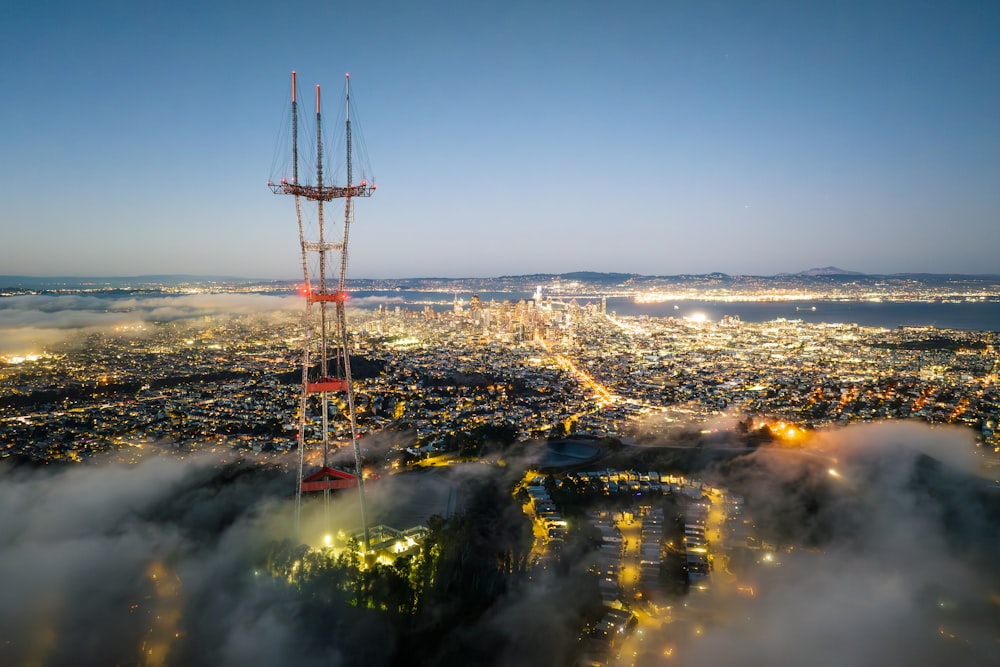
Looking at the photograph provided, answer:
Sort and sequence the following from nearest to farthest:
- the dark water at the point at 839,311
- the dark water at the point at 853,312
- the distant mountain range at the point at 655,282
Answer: the dark water at the point at 853,312 < the dark water at the point at 839,311 < the distant mountain range at the point at 655,282

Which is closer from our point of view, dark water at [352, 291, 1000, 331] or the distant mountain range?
dark water at [352, 291, 1000, 331]

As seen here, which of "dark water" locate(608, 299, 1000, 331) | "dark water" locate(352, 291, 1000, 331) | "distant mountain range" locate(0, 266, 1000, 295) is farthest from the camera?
"distant mountain range" locate(0, 266, 1000, 295)

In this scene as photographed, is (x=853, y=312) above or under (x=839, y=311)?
under

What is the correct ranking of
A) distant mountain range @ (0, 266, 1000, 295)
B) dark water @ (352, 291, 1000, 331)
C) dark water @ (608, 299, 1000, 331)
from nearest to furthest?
1. dark water @ (608, 299, 1000, 331)
2. dark water @ (352, 291, 1000, 331)
3. distant mountain range @ (0, 266, 1000, 295)

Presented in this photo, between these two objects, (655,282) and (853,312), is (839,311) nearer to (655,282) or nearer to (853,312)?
(853,312)

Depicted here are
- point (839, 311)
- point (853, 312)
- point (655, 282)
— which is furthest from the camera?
point (655, 282)

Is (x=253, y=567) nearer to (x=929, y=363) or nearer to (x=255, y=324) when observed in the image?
(x=929, y=363)

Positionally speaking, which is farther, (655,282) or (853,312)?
(655,282)

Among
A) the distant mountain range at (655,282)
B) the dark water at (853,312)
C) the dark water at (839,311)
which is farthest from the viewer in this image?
the distant mountain range at (655,282)

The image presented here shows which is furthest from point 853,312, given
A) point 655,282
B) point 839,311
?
point 655,282
